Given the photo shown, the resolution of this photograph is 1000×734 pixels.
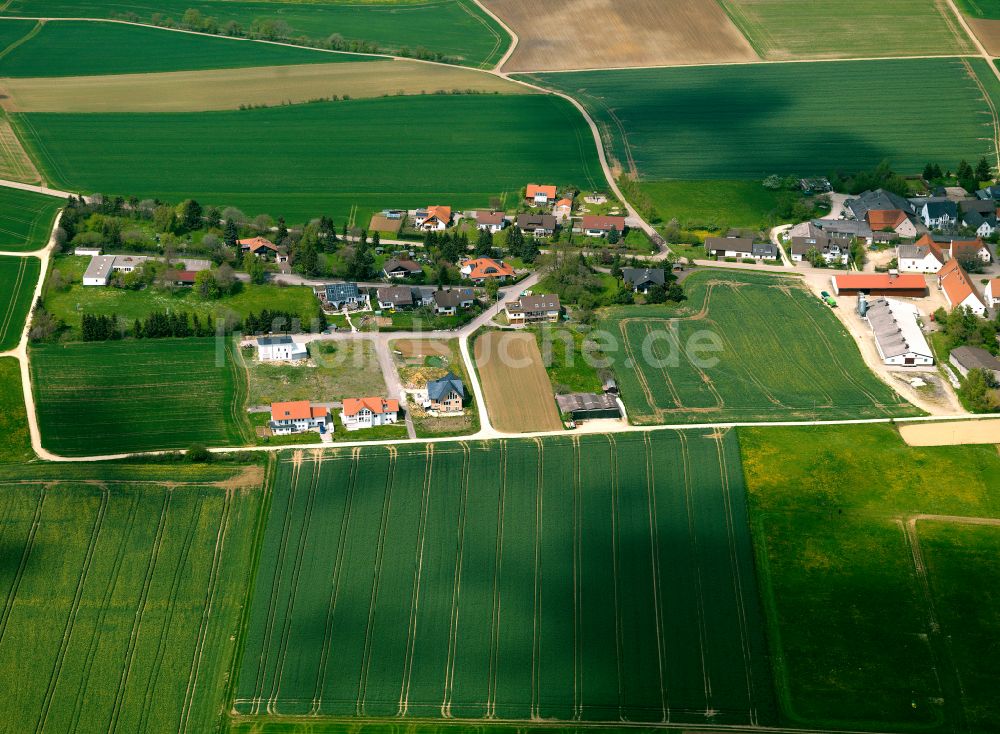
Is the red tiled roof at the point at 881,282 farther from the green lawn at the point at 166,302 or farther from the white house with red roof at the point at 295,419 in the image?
the white house with red roof at the point at 295,419

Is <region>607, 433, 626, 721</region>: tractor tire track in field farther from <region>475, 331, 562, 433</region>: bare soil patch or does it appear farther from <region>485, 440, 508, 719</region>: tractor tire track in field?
<region>485, 440, 508, 719</region>: tractor tire track in field

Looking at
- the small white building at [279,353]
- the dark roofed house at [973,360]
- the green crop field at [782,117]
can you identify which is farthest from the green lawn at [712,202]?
the small white building at [279,353]

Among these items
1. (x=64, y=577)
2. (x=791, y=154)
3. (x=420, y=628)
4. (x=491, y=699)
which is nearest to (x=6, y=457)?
(x=64, y=577)

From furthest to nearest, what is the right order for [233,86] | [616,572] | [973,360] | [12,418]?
[233,86] → [973,360] → [12,418] → [616,572]

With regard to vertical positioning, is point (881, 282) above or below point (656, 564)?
below

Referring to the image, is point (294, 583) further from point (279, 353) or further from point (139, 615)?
point (279, 353)

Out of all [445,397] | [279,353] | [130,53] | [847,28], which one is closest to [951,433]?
[445,397]

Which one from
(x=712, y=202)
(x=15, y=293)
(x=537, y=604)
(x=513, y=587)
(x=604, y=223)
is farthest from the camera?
(x=712, y=202)
